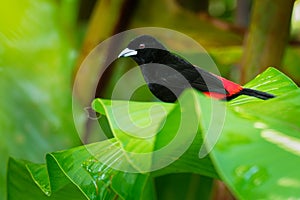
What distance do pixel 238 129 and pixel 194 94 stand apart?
6 cm

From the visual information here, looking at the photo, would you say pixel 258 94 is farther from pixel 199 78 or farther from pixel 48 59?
pixel 48 59

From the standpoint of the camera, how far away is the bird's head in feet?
4.90

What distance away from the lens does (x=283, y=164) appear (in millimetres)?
557

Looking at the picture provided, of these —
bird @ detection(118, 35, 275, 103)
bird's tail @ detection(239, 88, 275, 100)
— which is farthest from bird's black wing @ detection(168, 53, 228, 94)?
bird's tail @ detection(239, 88, 275, 100)

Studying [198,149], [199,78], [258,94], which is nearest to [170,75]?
[199,78]

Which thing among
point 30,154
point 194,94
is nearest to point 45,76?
point 30,154

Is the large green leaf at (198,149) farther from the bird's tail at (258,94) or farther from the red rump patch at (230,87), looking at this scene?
the red rump patch at (230,87)

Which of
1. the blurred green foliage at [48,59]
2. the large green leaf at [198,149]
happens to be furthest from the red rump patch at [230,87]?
the blurred green foliage at [48,59]

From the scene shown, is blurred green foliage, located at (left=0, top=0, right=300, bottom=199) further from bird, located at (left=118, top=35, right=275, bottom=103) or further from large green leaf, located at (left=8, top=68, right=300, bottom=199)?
large green leaf, located at (left=8, top=68, right=300, bottom=199)

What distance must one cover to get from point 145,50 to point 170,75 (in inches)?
5.6

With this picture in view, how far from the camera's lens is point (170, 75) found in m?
1.42

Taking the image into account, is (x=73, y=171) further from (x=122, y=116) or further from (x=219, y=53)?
(x=219, y=53)

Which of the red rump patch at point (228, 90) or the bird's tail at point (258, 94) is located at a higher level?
the bird's tail at point (258, 94)

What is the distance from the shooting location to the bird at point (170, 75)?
48.8 inches
